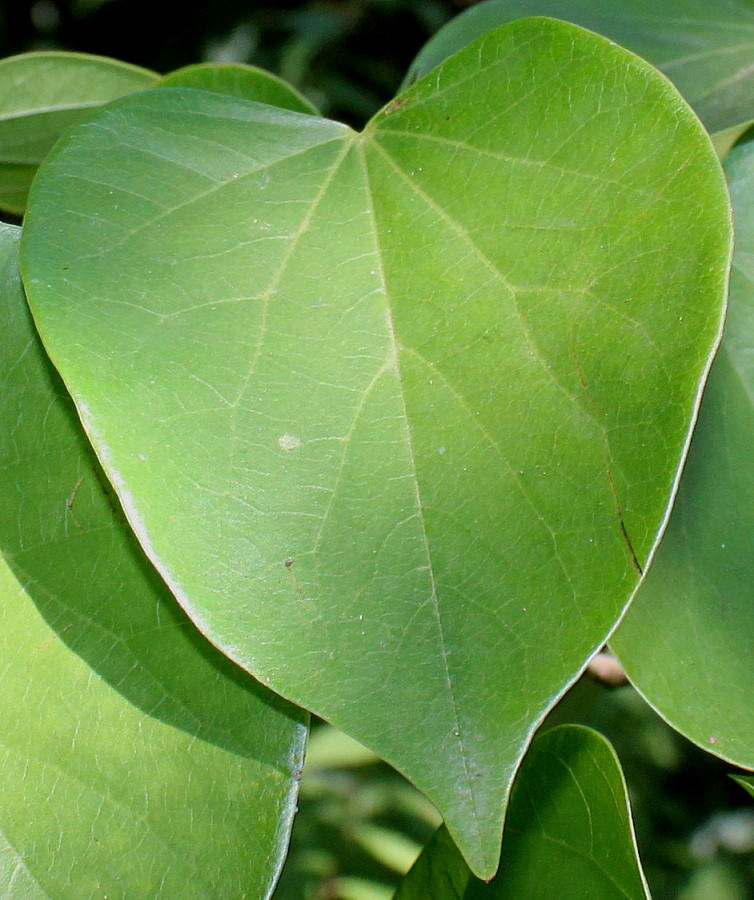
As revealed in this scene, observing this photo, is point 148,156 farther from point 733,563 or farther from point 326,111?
point 326,111

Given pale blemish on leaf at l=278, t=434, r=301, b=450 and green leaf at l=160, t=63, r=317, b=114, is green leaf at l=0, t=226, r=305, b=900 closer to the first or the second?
pale blemish on leaf at l=278, t=434, r=301, b=450

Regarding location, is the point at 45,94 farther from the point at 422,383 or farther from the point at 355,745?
the point at 355,745

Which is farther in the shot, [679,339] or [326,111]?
[326,111]

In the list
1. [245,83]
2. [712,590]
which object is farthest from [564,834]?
[245,83]

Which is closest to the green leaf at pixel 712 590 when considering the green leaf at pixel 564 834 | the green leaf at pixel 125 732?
the green leaf at pixel 564 834

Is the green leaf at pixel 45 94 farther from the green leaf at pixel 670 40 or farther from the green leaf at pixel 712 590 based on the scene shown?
the green leaf at pixel 712 590

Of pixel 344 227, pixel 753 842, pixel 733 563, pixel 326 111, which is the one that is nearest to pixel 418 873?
pixel 733 563
